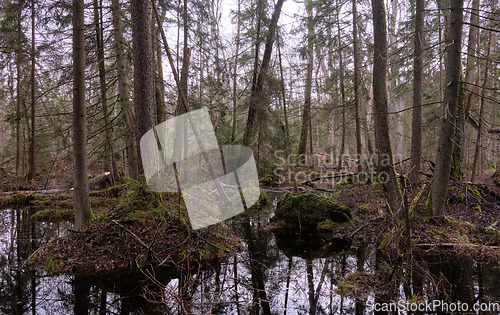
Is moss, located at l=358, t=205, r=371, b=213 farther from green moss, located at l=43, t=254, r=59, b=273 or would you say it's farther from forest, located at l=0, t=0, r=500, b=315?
green moss, located at l=43, t=254, r=59, b=273

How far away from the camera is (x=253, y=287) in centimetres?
482

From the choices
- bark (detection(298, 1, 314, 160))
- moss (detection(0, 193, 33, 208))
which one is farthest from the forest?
moss (detection(0, 193, 33, 208))

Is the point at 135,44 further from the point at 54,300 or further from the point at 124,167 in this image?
the point at 124,167

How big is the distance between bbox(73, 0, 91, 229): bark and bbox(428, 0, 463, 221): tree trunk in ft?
25.7

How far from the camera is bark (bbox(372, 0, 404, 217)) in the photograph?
6359 millimetres

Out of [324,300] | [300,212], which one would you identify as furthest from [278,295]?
[300,212]

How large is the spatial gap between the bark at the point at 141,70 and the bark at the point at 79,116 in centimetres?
119

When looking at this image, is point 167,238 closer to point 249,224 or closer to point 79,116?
point 79,116

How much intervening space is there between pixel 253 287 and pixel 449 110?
18.2 feet

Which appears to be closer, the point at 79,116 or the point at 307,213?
the point at 79,116

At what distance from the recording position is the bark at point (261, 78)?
11.2m

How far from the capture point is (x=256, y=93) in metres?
11.4

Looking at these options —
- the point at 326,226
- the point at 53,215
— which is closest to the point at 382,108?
the point at 326,226

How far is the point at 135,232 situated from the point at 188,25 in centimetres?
852
